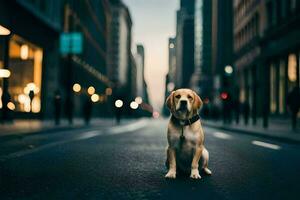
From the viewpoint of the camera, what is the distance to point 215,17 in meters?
110

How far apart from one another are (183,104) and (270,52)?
33.7m

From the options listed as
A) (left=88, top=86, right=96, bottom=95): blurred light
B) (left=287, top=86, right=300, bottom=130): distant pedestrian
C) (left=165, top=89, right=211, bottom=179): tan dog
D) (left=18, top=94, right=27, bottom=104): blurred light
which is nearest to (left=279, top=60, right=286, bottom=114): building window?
(left=287, top=86, right=300, bottom=130): distant pedestrian

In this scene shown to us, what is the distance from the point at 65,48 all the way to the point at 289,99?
22.2m

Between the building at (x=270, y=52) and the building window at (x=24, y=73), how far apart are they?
15.3 metres

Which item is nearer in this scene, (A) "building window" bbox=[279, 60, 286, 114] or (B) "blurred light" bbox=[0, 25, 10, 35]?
(B) "blurred light" bbox=[0, 25, 10, 35]

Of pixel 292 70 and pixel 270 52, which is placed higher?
pixel 270 52

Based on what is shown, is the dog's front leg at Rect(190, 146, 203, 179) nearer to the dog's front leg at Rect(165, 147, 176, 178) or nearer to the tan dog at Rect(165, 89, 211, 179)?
the tan dog at Rect(165, 89, 211, 179)

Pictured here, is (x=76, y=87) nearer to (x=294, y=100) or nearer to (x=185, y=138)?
(x=294, y=100)

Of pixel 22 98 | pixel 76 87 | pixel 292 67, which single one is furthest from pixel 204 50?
pixel 22 98

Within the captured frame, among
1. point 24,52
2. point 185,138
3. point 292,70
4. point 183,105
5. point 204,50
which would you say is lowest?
point 185,138

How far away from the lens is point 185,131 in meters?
5.56

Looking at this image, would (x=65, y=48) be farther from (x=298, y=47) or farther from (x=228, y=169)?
(x=228, y=169)

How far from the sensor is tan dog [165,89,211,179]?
5.56m

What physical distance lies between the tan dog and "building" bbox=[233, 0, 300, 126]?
1768 centimetres
